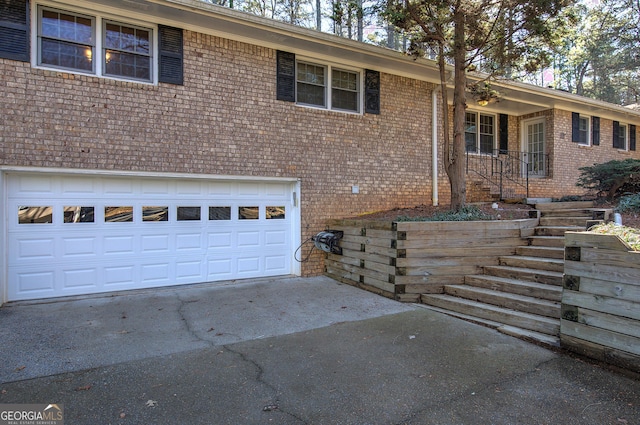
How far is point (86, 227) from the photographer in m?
6.57

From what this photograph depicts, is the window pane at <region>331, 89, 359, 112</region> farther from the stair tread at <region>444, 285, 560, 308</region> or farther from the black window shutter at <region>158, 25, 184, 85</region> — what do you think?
the stair tread at <region>444, 285, 560, 308</region>

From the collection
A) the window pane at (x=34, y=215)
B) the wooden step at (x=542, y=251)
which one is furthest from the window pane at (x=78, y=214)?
the wooden step at (x=542, y=251)

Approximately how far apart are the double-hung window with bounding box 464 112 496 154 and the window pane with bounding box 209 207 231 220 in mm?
7745

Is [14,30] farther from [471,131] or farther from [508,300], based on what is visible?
[471,131]

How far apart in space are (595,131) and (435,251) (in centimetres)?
1125

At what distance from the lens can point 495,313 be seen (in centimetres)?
490

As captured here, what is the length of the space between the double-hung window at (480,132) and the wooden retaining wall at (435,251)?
5.89 m

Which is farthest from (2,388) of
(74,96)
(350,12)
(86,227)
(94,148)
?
(350,12)

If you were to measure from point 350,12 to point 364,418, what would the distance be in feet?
27.3

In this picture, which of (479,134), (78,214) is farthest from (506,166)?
(78,214)

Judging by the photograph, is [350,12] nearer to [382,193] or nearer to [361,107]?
[361,107]

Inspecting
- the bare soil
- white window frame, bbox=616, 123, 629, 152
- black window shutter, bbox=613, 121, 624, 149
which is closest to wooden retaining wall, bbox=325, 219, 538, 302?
the bare soil

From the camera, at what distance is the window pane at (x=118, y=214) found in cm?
672

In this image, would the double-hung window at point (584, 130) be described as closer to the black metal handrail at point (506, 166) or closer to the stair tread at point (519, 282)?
the black metal handrail at point (506, 166)
